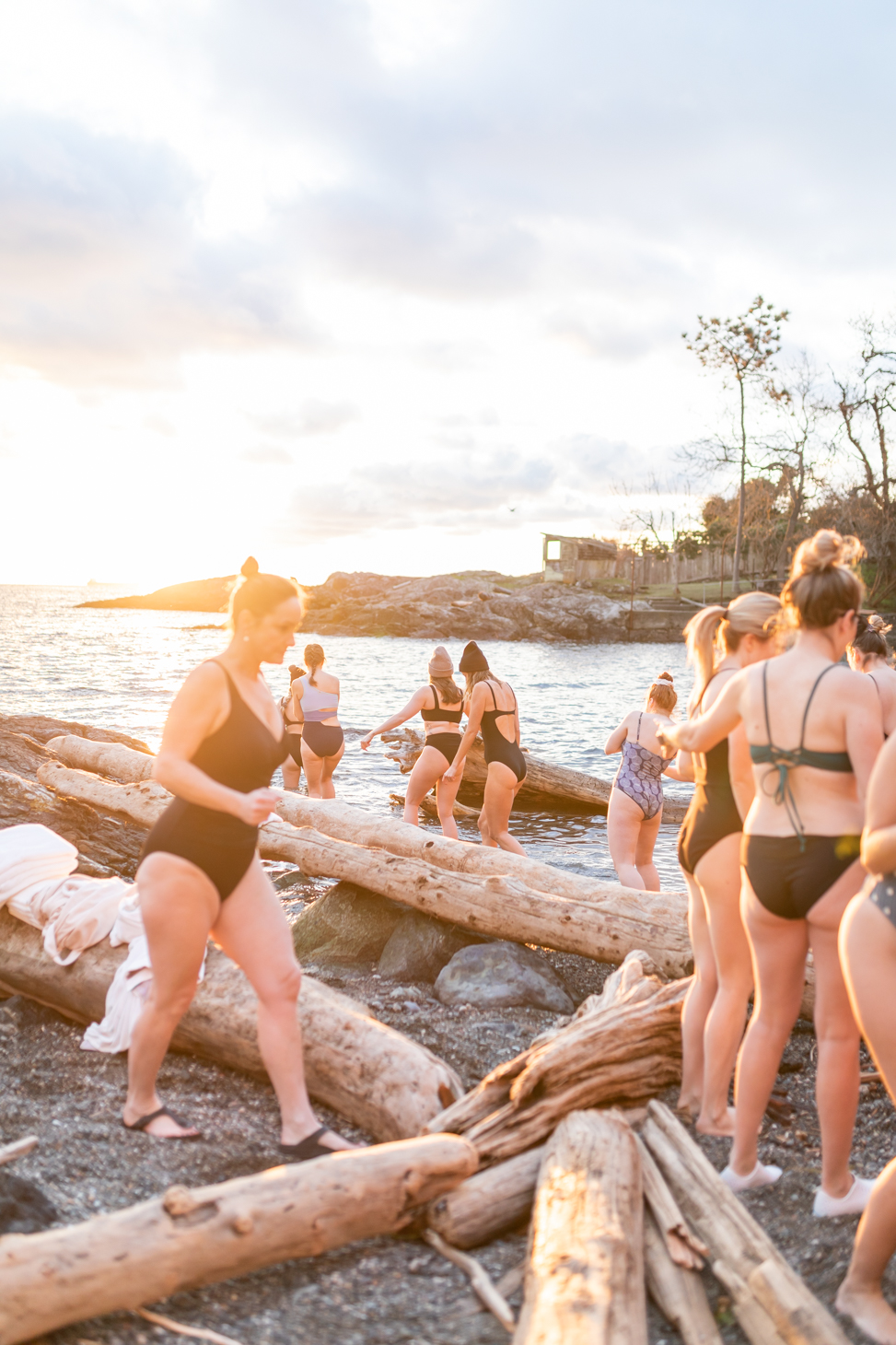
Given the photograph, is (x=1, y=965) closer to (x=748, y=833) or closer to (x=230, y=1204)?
(x=230, y=1204)

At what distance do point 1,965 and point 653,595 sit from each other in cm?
6438

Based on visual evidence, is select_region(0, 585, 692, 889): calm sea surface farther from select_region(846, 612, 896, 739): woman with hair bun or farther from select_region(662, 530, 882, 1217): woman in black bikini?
select_region(662, 530, 882, 1217): woman in black bikini

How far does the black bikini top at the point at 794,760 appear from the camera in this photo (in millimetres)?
3117

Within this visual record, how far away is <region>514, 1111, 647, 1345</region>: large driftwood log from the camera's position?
249 cm

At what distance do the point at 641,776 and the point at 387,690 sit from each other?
95.6 ft

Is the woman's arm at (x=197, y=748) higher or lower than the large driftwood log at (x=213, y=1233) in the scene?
higher

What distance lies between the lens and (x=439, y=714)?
31.3ft

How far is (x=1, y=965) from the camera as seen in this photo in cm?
532

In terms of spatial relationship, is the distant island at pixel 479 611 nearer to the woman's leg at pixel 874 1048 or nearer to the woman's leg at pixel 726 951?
the woman's leg at pixel 726 951

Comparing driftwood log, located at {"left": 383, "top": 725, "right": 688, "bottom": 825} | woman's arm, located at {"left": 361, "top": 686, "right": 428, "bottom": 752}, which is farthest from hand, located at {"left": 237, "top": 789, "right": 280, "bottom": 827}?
driftwood log, located at {"left": 383, "top": 725, "right": 688, "bottom": 825}

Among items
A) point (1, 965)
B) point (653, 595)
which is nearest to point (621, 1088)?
point (1, 965)

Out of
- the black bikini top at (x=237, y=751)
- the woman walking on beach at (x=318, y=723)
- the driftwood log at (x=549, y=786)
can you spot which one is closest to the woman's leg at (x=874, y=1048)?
the black bikini top at (x=237, y=751)

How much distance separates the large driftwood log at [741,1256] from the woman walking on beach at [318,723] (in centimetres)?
731

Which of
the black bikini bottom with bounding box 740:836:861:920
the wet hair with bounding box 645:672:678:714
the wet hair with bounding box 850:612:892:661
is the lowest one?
the black bikini bottom with bounding box 740:836:861:920
